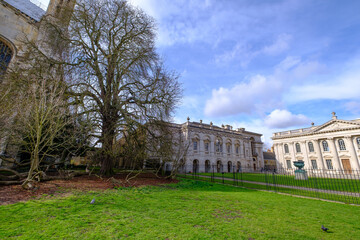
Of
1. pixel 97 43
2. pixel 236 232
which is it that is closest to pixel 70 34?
pixel 97 43

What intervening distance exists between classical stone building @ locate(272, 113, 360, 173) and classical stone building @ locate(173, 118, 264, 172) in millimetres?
8733

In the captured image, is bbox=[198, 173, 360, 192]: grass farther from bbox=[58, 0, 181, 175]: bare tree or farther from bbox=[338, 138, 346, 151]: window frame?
bbox=[338, 138, 346, 151]: window frame

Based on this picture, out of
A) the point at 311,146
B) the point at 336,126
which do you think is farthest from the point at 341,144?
the point at 311,146

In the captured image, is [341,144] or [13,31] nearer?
[13,31]

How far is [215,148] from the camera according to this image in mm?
→ 39750

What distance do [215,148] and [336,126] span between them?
26.5 m

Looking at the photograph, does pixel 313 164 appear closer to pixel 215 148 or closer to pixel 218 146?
pixel 218 146

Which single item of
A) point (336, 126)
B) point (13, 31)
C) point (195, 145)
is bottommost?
point (195, 145)

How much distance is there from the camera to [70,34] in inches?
509

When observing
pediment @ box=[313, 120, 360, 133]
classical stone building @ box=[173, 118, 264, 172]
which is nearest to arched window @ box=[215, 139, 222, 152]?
classical stone building @ box=[173, 118, 264, 172]

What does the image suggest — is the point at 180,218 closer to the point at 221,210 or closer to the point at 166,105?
the point at 221,210

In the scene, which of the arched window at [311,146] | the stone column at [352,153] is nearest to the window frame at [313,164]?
the arched window at [311,146]

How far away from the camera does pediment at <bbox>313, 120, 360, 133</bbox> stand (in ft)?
109

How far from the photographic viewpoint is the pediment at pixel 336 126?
33.2 m
